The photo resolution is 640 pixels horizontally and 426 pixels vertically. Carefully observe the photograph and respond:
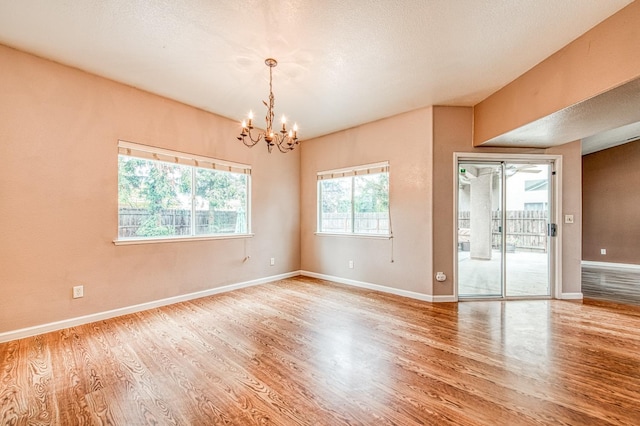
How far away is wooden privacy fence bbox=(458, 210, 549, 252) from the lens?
4184 millimetres

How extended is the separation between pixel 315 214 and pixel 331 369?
359 centimetres

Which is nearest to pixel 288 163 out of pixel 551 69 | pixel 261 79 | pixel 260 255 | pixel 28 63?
pixel 260 255

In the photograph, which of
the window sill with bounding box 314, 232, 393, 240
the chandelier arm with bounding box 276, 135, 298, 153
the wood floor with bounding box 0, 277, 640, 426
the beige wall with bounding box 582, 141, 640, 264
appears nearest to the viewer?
the wood floor with bounding box 0, 277, 640, 426

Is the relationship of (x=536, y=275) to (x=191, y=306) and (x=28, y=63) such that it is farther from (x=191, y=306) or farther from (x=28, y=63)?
(x=28, y=63)

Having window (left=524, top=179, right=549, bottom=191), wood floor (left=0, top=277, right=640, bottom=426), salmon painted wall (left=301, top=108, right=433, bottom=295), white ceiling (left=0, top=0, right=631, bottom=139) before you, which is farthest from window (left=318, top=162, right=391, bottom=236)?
window (left=524, top=179, right=549, bottom=191)

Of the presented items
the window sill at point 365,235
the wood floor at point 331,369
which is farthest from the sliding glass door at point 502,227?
the window sill at point 365,235

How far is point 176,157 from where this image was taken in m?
3.95

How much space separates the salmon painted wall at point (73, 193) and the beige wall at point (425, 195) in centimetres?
281

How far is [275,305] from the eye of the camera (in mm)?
3865

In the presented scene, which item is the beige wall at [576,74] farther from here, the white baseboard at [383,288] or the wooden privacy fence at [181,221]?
the wooden privacy fence at [181,221]

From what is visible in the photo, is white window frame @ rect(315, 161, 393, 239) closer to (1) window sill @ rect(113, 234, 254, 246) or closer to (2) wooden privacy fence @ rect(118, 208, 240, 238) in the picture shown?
(1) window sill @ rect(113, 234, 254, 246)

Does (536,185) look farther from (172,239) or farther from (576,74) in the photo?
(172,239)

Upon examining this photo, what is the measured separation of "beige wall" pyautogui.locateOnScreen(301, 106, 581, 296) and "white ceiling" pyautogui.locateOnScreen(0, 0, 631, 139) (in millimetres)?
620

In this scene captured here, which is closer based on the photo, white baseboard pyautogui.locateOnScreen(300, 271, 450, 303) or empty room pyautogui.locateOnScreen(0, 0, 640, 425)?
empty room pyautogui.locateOnScreen(0, 0, 640, 425)
